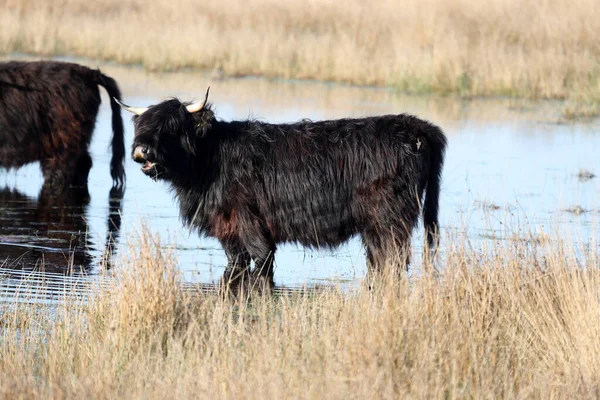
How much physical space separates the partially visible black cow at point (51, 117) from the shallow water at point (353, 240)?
1.17 feet

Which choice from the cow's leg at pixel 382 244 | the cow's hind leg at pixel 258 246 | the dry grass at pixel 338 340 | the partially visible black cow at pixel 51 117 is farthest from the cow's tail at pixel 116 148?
the dry grass at pixel 338 340

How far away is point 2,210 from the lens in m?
10.3

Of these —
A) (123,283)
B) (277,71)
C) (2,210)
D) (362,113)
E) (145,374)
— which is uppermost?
(277,71)

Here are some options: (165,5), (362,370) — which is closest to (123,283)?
(362,370)

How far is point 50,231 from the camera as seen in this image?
372 inches

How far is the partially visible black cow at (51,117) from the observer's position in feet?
36.6

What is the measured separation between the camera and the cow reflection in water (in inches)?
323

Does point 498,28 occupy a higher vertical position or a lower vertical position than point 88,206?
higher

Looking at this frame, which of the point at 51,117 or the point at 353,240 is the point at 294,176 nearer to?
the point at 353,240

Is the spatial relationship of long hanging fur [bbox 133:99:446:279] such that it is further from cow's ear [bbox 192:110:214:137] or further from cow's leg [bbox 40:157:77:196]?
cow's leg [bbox 40:157:77:196]

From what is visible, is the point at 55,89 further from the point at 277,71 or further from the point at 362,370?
the point at 277,71

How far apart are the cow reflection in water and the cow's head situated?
70 centimetres

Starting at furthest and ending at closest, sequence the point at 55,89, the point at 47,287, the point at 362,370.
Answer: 1. the point at 55,89
2. the point at 47,287
3. the point at 362,370

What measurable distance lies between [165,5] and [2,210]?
719 inches
